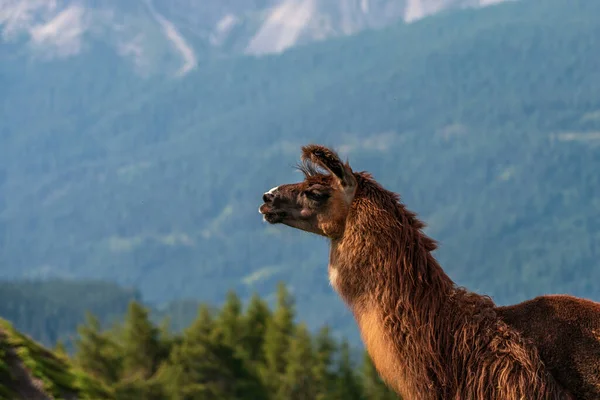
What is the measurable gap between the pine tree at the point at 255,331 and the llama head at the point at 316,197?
2809 inches

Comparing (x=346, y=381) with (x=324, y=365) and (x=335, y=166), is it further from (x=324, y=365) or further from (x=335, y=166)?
(x=335, y=166)

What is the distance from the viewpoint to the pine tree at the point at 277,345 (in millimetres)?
81062

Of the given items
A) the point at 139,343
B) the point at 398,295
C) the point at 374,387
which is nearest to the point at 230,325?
the point at 139,343

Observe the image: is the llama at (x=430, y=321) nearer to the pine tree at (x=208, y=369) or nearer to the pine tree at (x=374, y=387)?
the pine tree at (x=208, y=369)

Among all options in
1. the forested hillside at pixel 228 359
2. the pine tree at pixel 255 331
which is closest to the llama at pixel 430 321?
the forested hillside at pixel 228 359

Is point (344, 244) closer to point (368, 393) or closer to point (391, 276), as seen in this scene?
point (391, 276)

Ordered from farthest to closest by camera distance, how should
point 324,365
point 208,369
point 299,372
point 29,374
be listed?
point 324,365 < point 299,372 < point 208,369 < point 29,374

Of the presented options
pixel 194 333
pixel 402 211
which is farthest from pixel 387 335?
pixel 194 333

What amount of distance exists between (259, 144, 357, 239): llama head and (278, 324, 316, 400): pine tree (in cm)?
6900

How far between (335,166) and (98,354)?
6722 centimetres

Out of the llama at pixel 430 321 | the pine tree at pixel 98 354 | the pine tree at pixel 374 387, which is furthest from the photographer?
the pine tree at pixel 374 387

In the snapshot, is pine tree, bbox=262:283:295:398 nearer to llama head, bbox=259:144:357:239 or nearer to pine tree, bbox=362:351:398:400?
pine tree, bbox=362:351:398:400

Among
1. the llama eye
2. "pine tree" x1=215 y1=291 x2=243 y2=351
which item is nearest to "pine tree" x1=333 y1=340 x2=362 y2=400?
"pine tree" x1=215 y1=291 x2=243 y2=351

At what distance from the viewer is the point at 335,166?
11211 mm
